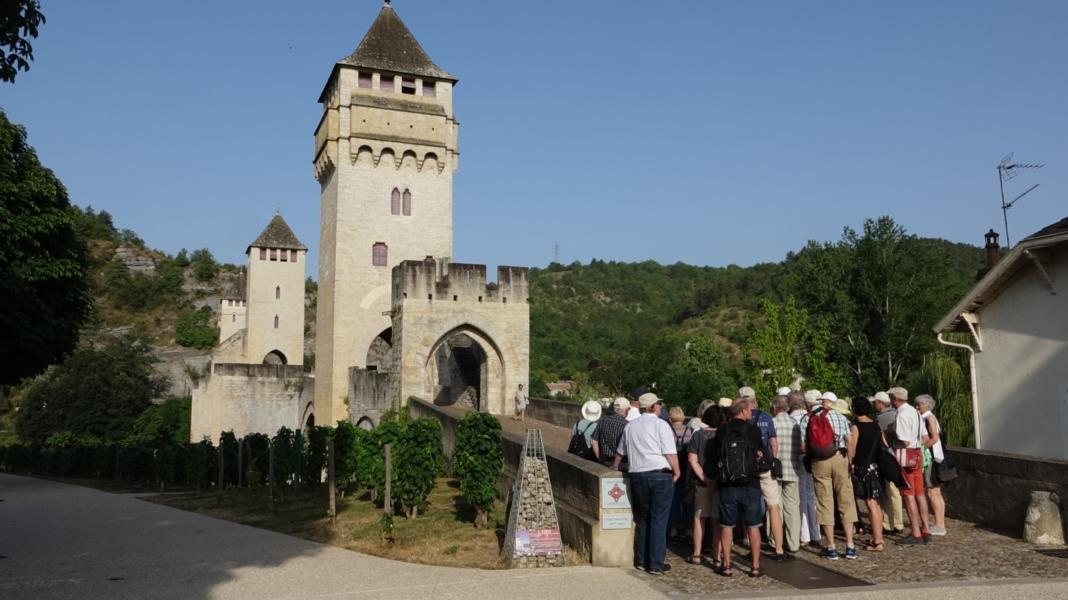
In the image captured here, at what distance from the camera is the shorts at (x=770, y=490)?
8.10 m

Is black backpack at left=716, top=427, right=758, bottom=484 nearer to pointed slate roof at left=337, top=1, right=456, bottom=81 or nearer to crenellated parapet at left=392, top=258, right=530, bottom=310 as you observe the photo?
crenellated parapet at left=392, top=258, right=530, bottom=310

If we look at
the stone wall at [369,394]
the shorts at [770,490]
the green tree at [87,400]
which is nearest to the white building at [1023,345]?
the shorts at [770,490]

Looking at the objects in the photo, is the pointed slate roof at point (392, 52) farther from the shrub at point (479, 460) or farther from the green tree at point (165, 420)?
the green tree at point (165, 420)

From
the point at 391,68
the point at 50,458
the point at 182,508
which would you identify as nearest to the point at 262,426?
the point at 50,458

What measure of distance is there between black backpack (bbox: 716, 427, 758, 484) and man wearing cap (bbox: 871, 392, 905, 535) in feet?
8.14

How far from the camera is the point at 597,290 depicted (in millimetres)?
105750

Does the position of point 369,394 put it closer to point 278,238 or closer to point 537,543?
point 537,543

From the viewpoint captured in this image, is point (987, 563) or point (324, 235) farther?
point (324, 235)

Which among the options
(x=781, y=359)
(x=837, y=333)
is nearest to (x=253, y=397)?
(x=781, y=359)

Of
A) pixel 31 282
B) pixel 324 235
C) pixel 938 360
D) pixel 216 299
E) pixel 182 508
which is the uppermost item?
pixel 216 299

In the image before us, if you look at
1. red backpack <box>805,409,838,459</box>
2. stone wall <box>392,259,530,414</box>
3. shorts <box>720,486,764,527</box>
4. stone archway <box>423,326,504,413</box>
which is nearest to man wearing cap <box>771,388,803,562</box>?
red backpack <box>805,409,838,459</box>

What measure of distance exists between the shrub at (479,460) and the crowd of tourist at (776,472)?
176 centimetres

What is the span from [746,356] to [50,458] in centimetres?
2698

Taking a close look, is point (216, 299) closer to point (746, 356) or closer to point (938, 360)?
point (746, 356)
